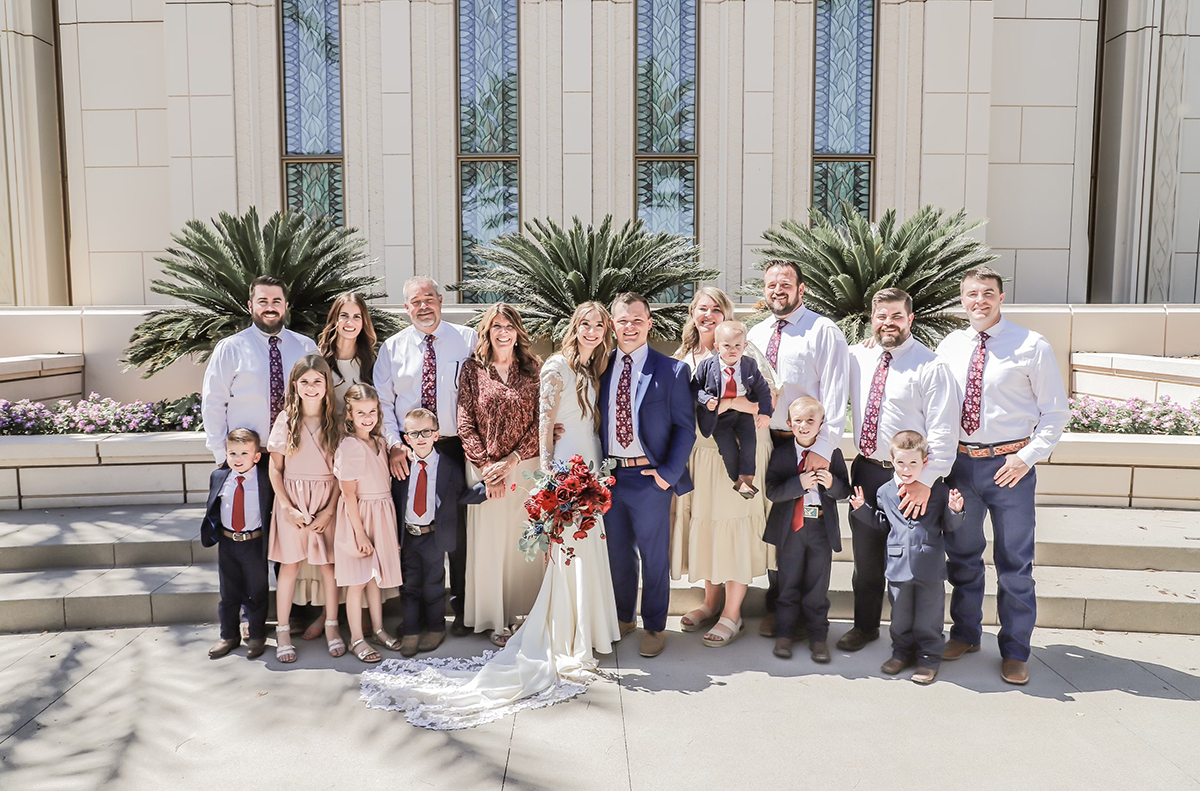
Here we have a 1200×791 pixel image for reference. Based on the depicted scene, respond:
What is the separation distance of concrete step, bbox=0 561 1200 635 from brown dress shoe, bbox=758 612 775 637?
26 centimetres

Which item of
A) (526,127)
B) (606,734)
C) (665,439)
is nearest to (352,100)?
(526,127)

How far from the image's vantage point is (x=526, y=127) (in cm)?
954

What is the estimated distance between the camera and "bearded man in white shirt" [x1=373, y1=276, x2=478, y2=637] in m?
4.79

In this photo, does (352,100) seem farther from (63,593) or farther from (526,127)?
(63,593)

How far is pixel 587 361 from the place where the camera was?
4574 millimetres

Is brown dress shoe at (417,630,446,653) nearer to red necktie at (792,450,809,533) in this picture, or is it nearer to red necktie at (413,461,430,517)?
red necktie at (413,461,430,517)

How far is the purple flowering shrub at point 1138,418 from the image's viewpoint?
6695mm

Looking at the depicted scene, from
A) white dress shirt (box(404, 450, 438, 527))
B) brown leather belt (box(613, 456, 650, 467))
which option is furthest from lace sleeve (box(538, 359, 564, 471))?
white dress shirt (box(404, 450, 438, 527))

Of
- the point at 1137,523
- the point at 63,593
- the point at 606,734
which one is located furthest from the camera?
the point at 1137,523

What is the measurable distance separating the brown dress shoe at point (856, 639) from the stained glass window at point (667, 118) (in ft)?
18.3

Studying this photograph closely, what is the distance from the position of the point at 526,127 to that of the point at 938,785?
8.21 metres

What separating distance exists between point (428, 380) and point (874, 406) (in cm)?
260

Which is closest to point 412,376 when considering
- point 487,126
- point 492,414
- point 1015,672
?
point 492,414

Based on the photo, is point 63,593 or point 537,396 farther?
point 63,593
